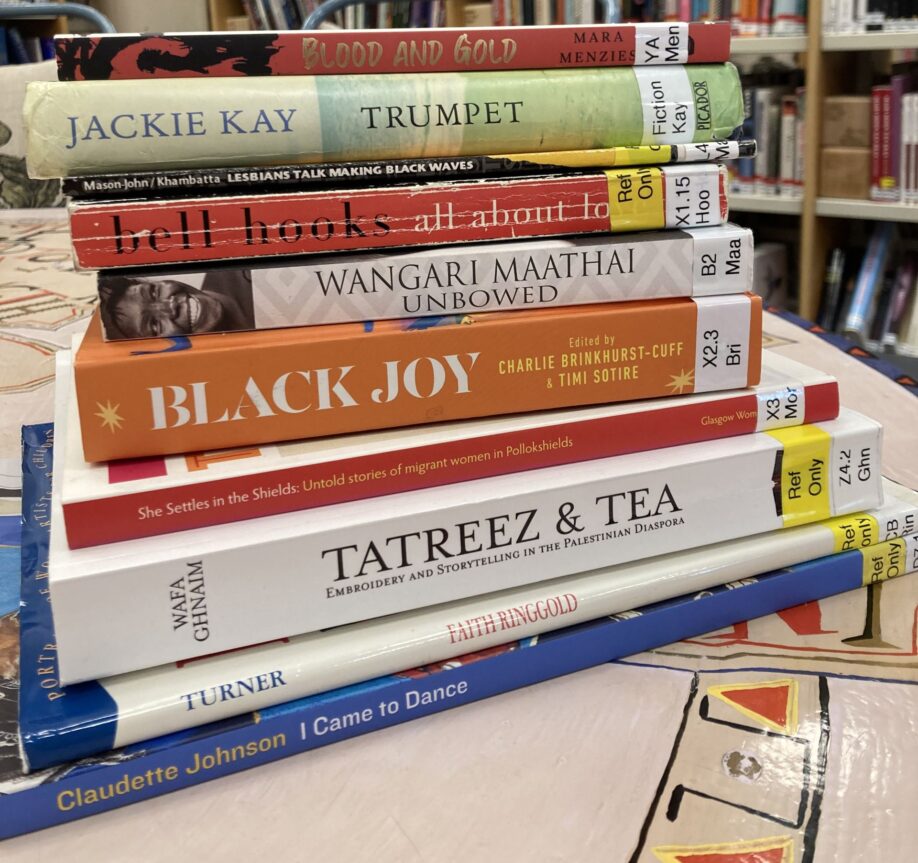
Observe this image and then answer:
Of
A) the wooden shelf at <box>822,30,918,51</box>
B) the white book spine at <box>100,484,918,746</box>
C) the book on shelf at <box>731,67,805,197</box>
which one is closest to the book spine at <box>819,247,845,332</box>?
the book on shelf at <box>731,67,805,197</box>

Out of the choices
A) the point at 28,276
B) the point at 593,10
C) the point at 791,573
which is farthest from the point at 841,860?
the point at 593,10

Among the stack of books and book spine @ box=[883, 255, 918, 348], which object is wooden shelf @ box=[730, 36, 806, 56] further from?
the stack of books

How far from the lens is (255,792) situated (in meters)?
0.41

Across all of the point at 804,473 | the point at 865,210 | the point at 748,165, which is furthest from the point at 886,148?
the point at 804,473

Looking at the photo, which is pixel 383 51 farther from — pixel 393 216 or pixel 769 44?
pixel 769 44

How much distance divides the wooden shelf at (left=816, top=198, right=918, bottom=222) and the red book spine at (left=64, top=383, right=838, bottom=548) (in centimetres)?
172

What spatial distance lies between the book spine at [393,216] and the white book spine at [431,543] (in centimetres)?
12

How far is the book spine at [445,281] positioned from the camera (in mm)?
468

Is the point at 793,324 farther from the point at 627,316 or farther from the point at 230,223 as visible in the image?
the point at 230,223

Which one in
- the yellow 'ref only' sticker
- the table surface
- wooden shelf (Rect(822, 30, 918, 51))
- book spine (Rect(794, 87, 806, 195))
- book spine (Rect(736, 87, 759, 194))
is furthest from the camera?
book spine (Rect(736, 87, 759, 194))

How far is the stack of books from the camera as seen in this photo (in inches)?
16.7

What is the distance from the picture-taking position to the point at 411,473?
471 millimetres

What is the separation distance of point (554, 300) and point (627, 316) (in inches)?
1.5

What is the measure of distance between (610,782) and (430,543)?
0.42 ft
